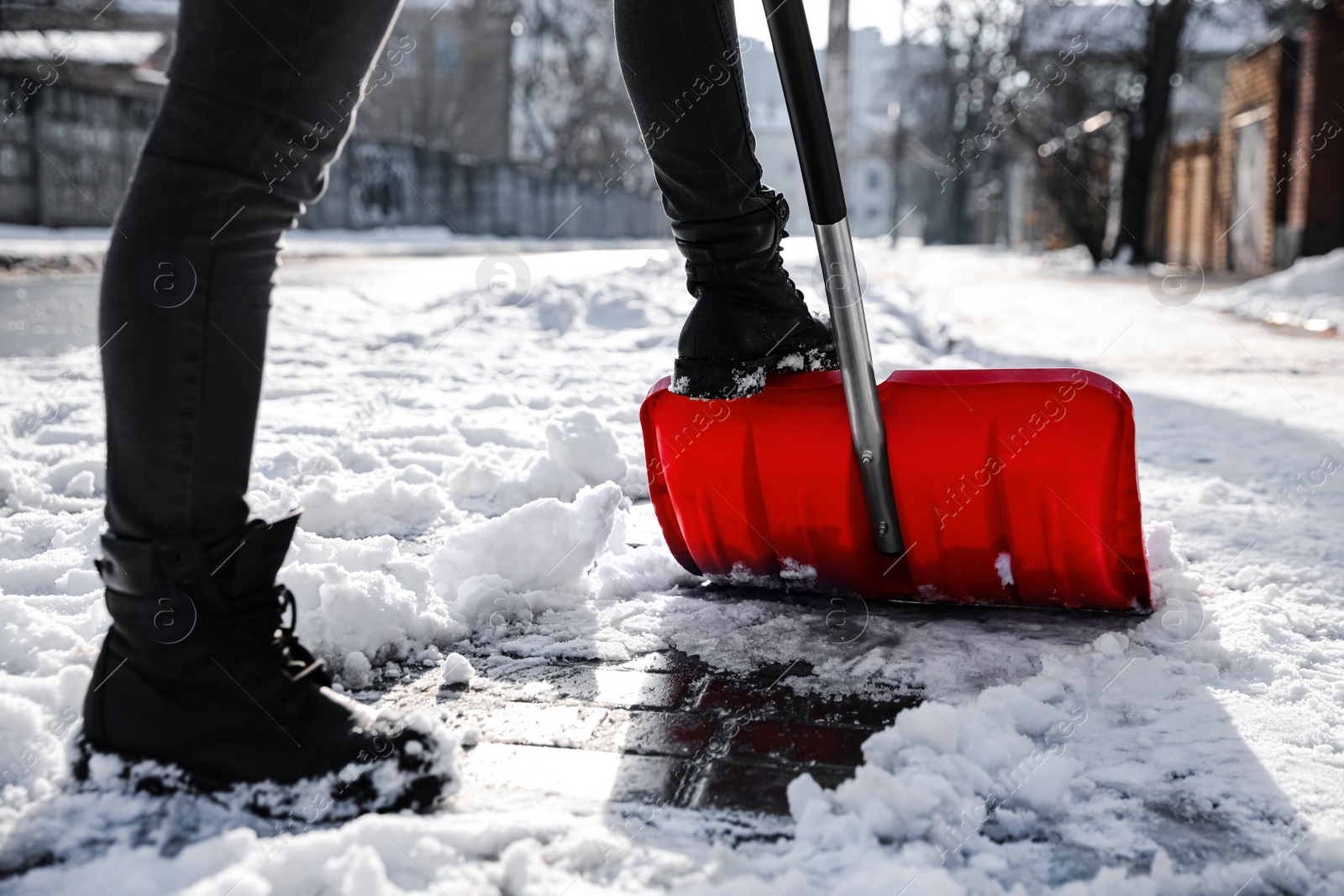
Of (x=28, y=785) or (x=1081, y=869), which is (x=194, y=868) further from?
(x=1081, y=869)

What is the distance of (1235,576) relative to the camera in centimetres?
192

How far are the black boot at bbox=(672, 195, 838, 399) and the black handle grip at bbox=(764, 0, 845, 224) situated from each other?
123mm

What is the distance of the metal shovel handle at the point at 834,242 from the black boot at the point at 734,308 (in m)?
0.10

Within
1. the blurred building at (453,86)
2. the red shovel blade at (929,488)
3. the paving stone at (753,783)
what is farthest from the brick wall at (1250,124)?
the blurred building at (453,86)

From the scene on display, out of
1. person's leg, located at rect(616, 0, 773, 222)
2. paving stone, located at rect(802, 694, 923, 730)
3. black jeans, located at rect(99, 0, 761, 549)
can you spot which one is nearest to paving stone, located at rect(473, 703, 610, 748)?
paving stone, located at rect(802, 694, 923, 730)

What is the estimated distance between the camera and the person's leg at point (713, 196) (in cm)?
159

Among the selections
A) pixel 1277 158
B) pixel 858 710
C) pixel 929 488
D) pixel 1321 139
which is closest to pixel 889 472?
pixel 929 488

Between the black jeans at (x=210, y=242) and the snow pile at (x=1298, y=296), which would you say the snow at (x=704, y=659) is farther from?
the snow pile at (x=1298, y=296)

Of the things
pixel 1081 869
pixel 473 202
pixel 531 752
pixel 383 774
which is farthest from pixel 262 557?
pixel 473 202

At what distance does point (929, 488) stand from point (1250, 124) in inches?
688

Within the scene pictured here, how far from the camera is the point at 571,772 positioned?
122 centimetres

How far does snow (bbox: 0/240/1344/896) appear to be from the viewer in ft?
3.30

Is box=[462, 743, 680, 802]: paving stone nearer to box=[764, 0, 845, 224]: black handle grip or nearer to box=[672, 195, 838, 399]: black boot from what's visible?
box=[672, 195, 838, 399]: black boot

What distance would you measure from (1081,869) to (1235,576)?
3.58 ft
